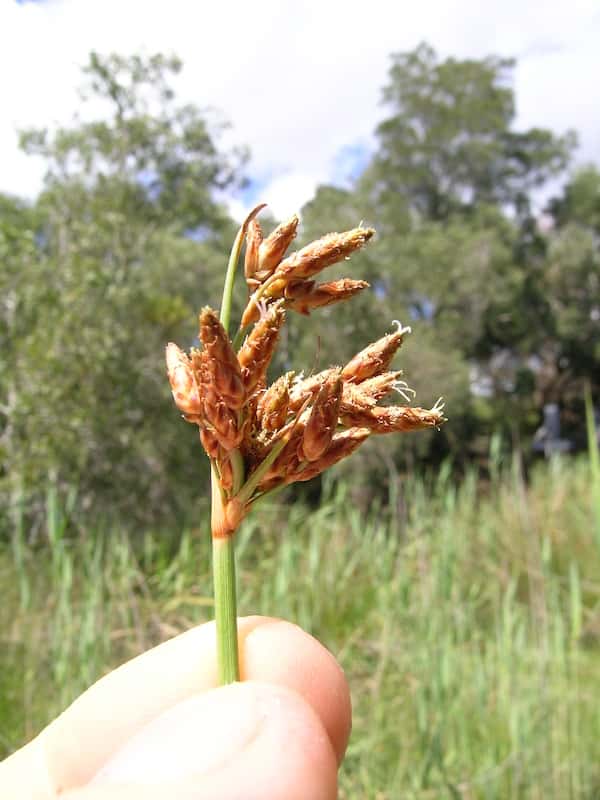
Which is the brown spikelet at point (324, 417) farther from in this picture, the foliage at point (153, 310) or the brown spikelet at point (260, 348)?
the foliage at point (153, 310)

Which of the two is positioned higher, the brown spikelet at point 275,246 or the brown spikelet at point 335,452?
the brown spikelet at point 275,246

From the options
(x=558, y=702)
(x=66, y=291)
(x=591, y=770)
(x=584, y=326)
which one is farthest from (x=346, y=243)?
(x=584, y=326)

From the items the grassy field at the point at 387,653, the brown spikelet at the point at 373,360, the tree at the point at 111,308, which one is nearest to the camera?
the brown spikelet at the point at 373,360

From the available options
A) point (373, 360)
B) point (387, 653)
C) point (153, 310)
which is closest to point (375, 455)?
point (153, 310)

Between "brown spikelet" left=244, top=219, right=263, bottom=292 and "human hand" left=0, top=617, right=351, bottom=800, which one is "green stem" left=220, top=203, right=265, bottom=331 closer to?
"brown spikelet" left=244, top=219, right=263, bottom=292

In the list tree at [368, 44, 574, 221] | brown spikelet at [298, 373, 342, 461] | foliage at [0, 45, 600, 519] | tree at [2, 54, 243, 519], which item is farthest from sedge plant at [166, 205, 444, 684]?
tree at [368, 44, 574, 221]

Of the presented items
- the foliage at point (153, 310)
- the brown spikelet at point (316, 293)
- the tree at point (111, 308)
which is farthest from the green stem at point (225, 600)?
the tree at point (111, 308)

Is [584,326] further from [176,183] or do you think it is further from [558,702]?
[558,702]
